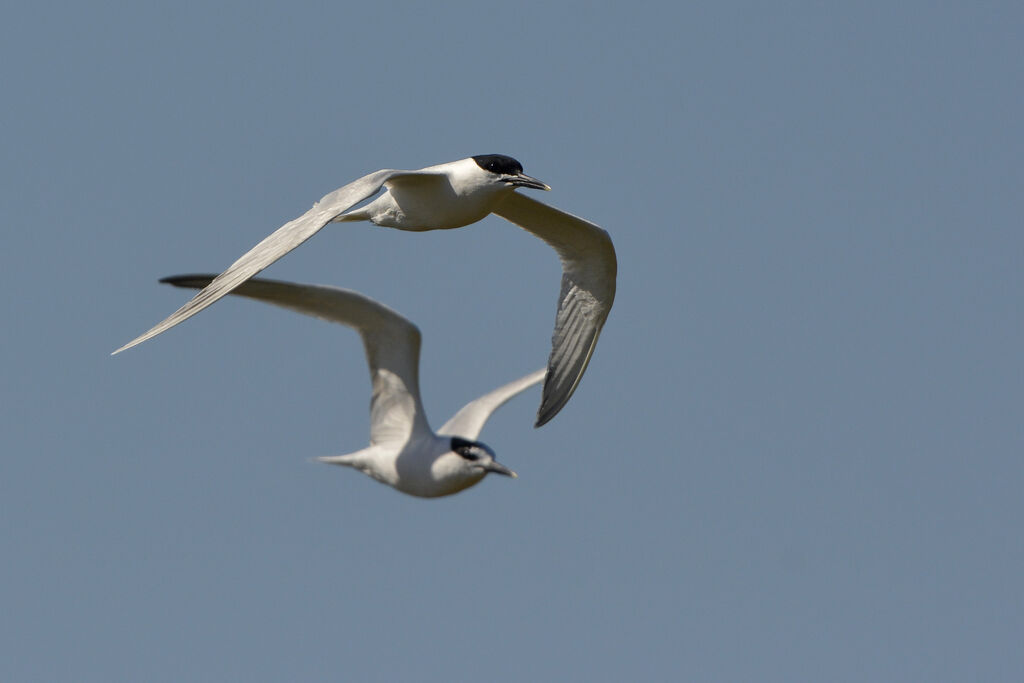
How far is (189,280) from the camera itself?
55.4 ft

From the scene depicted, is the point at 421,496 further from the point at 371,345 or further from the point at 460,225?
the point at 460,225

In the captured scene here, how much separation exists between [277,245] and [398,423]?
7957 mm

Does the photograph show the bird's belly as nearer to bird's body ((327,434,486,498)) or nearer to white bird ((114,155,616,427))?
white bird ((114,155,616,427))

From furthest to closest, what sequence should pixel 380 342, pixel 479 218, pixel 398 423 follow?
pixel 398 423
pixel 380 342
pixel 479 218

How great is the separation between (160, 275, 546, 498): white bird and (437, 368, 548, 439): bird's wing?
2.16ft

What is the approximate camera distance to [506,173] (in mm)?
13773

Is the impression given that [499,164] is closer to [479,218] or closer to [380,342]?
[479,218]

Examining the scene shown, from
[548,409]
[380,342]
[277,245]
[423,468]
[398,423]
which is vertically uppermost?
[277,245]

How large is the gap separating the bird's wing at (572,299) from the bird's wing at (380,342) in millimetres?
2759

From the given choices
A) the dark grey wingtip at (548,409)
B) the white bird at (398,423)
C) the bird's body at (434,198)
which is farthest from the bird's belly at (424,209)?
the white bird at (398,423)

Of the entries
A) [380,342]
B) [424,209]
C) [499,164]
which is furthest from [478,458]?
[499,164]

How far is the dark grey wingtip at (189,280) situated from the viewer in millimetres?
16781

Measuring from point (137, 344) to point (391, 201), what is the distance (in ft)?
12.6

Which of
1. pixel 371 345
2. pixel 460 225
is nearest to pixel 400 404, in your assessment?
pixel 371 345
